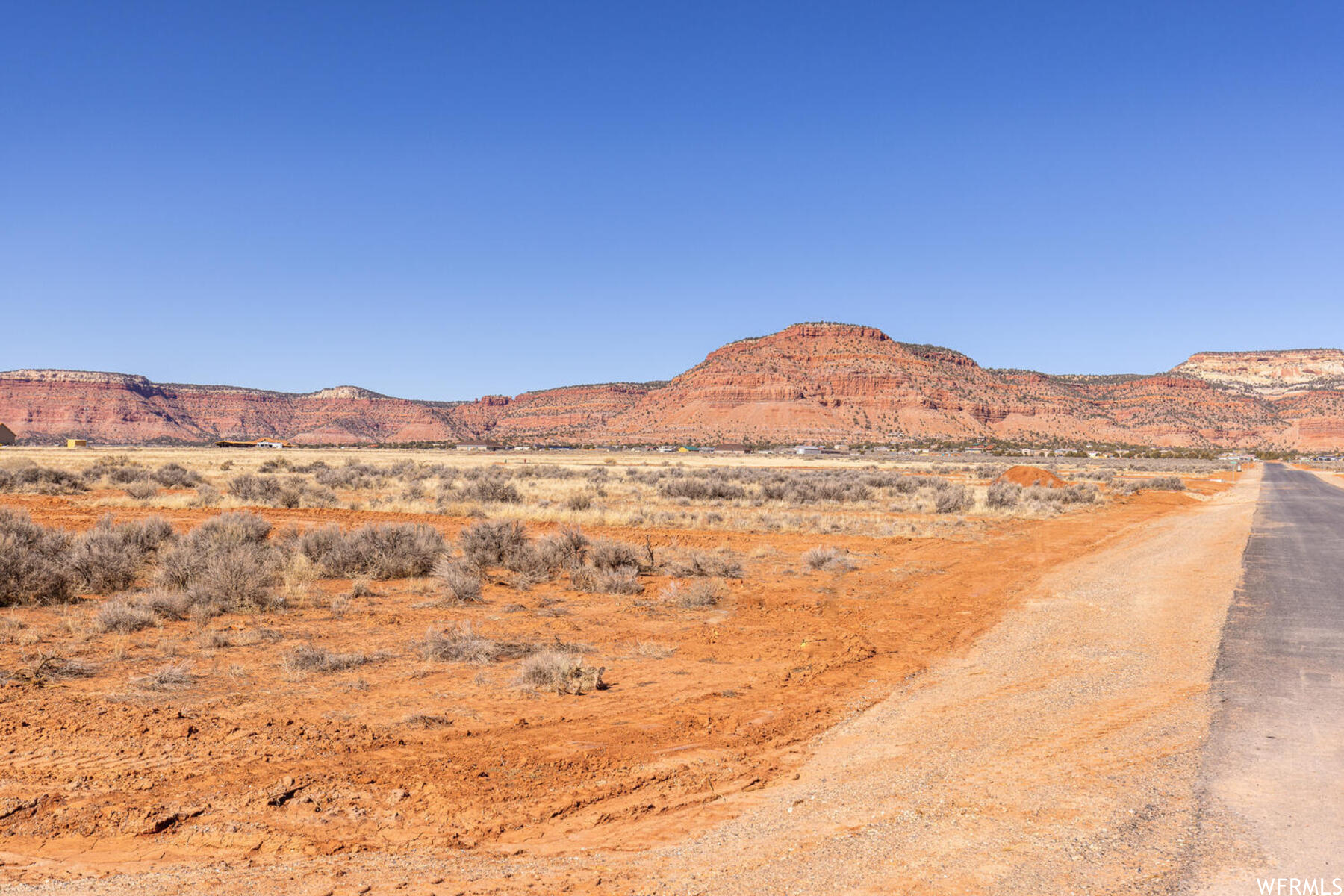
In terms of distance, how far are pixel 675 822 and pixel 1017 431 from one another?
153 meters

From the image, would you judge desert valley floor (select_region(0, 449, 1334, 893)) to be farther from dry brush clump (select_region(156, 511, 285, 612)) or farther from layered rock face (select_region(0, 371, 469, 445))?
layered rock face (select_region(0, 371, 469, 445))

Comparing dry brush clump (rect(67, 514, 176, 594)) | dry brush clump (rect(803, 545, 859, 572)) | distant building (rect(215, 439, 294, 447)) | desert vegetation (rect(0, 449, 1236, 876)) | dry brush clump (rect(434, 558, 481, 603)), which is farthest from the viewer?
distant building (rect(215, 439, 294, 447))

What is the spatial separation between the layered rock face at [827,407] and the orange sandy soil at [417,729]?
433 ft

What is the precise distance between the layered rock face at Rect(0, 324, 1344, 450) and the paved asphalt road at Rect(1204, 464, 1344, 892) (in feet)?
429

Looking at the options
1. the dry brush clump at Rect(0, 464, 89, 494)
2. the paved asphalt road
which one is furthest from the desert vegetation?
the dry brush clump at Rect(0, 464, 89, 494)

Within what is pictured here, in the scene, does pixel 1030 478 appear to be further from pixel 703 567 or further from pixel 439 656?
pixel 439 656

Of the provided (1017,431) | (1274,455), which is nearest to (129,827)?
(1274,455)

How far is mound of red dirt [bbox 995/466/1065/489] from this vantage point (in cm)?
3778

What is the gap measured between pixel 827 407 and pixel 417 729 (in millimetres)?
151984

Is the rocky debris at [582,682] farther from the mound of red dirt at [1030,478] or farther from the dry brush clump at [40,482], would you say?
the mound of red dirt at [1030,478]

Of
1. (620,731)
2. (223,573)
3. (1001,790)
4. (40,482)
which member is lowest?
(620,731)

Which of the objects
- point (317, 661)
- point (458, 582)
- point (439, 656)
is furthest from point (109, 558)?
point (439, 656)

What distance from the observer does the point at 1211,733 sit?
5.76m

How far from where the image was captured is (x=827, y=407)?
15450cm
